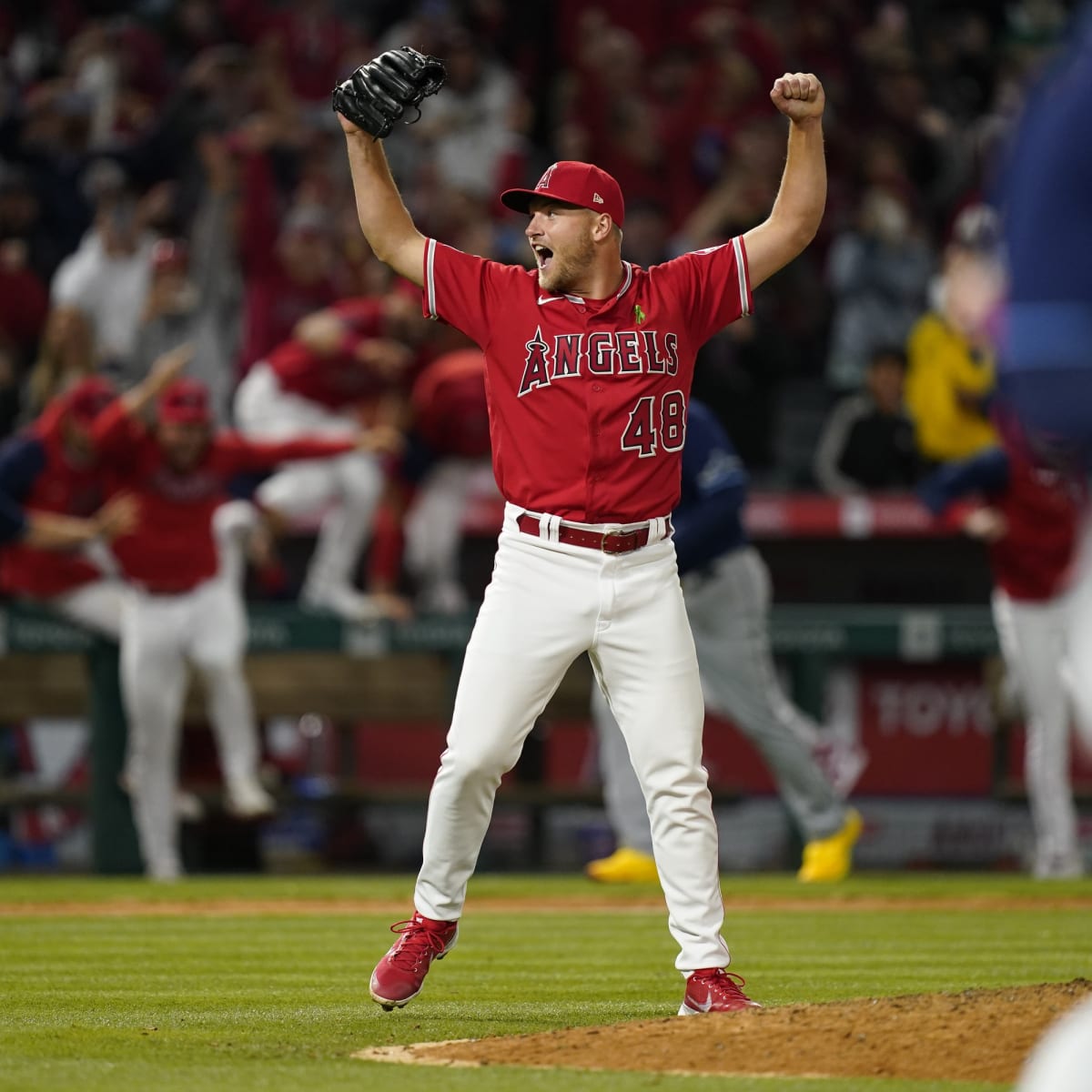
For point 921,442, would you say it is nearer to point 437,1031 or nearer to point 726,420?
point 726,420

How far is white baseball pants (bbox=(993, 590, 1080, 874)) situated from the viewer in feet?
30.2

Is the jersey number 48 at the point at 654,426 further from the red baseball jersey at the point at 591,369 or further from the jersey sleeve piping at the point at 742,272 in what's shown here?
the jersey sleeve piping at the point at 742,272

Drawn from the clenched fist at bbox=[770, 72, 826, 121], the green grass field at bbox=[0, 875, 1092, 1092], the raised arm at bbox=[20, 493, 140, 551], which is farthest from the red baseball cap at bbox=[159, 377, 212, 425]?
the clenched fist at bbox=[770, 72, 826, 121]

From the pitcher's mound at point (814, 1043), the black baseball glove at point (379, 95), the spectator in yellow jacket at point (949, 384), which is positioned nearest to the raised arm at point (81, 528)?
the spectator in yellow jacket at point (949, 384)

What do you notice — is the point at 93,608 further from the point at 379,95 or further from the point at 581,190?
the point at 581,190

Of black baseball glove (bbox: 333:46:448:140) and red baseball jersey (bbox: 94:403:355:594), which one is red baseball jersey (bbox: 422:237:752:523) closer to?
black baseball glove (bbox: 333:46:448:140)

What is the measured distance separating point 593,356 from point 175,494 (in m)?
5.46

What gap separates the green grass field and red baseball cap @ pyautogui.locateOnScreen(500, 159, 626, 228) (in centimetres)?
187

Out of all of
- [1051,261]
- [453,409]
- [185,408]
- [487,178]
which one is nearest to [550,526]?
[1051,261]

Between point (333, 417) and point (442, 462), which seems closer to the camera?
point (442, 462)

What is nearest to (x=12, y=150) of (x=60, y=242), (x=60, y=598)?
(x=60, y=242)

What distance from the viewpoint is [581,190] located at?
16.1 ft

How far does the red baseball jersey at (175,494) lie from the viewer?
9.90m

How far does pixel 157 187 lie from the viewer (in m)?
12.8
